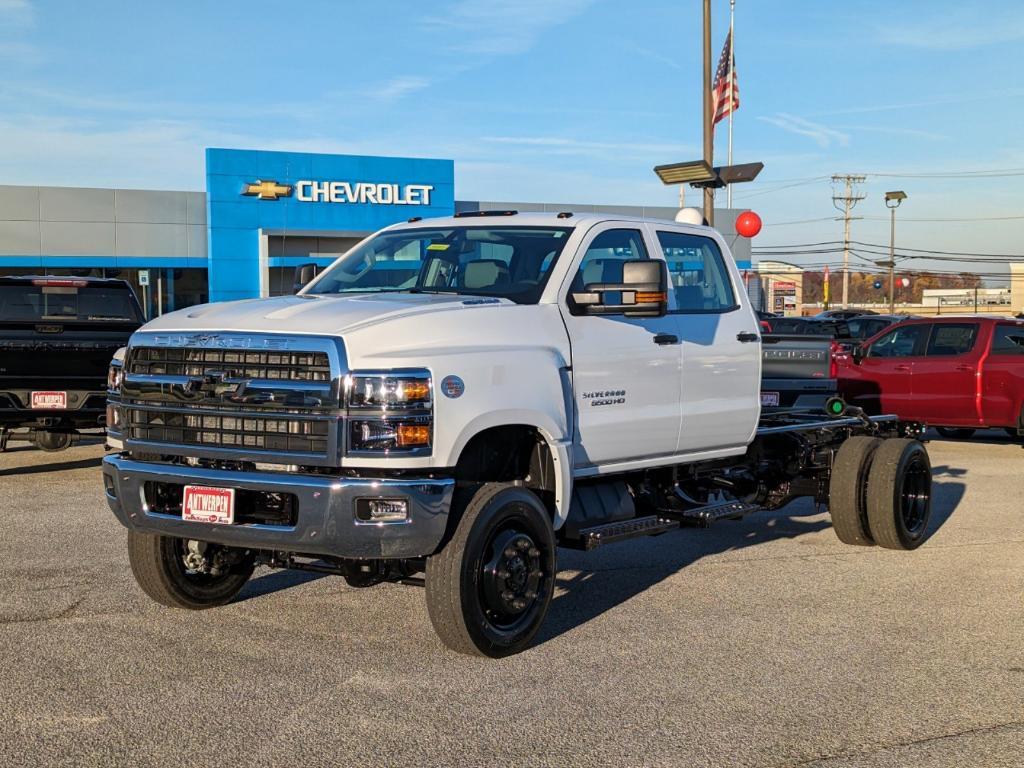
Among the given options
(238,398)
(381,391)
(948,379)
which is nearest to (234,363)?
(238,398)

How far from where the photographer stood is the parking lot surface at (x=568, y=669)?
476cm

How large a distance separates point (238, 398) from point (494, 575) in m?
1.47

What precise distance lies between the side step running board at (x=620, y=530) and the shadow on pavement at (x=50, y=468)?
26.5 ft

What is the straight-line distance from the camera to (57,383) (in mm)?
11719

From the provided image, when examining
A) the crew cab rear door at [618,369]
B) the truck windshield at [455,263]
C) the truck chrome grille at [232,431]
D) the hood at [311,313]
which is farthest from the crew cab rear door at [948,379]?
the truck chrome grille at [232,431]

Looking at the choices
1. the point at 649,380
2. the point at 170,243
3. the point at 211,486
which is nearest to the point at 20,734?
the point at 211,486

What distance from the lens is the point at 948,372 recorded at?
1556 centimetres

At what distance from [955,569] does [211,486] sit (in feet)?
17.0

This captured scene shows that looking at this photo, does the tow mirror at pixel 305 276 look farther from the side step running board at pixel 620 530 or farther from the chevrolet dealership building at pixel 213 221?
the chevrolet dealership building at pixel 213 221

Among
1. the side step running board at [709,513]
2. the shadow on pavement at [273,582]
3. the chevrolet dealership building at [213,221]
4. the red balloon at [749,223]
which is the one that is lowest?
the shadow on pavement at [273,582]

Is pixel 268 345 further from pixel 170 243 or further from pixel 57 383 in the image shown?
pixel 170 243

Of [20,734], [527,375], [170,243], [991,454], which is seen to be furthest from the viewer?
[170,243]

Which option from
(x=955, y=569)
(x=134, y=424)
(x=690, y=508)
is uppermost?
(x=134, y=424)

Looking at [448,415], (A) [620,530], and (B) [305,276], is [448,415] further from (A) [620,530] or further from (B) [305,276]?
(B) [305,276]
